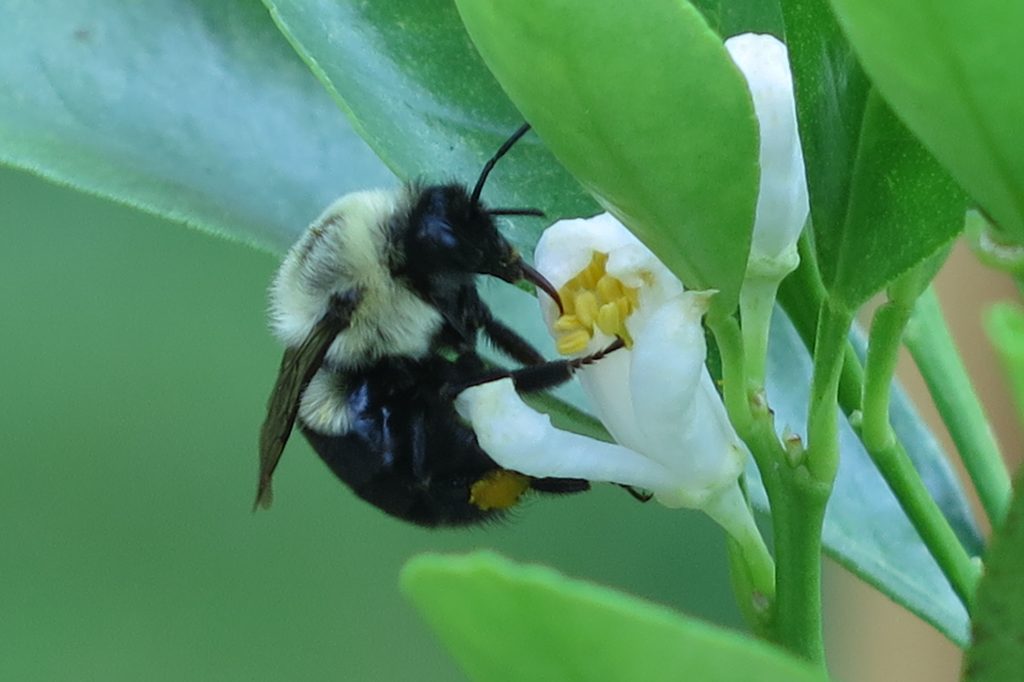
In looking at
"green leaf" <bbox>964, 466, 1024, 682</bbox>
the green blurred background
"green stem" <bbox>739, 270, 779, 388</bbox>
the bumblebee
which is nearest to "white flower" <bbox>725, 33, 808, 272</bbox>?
"green stem" <bbox>739, 270, 779, 388</bbox>

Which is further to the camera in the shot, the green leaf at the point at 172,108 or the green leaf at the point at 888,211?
the green leaf at the point at 172,108

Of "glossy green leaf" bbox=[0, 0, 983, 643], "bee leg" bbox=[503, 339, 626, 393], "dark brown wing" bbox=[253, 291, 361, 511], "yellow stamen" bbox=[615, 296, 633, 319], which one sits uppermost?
"yellow stamen" bbox=[615, 296, 633, 319]

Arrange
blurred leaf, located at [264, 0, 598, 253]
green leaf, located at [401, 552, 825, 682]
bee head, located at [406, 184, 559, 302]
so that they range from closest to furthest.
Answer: green leaf, located at [401, 552, 825, 682] < blurred leaf, located at [264, 0, 598, 253] < bee head, located at [406, 184, 559, 302]

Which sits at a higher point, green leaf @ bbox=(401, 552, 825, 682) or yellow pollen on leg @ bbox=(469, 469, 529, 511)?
green leaf @ bbox=(401, 552, 825, 682)

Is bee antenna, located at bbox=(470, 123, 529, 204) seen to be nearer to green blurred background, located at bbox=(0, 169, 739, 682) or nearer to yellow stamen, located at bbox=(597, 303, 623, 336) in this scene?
yellow stamen, located at bbox=(597, 303, 623, 336)

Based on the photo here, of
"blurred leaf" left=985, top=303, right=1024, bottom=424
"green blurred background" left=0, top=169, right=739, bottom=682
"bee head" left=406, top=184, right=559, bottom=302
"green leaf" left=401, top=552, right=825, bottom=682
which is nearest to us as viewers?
"green leaf" left=401, top=552, right=825, bottom=682

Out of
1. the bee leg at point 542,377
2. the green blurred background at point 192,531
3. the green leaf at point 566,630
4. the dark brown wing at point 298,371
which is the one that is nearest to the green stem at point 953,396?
the bee leg at point 542,377

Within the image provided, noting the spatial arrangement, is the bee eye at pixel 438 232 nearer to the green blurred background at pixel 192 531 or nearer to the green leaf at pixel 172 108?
the green leaf at pixel 172 108
